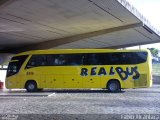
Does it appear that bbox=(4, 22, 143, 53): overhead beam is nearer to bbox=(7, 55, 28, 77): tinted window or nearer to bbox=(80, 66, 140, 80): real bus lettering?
bbox=(80, 66, 140, 80): real bus lettering

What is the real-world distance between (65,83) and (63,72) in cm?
74

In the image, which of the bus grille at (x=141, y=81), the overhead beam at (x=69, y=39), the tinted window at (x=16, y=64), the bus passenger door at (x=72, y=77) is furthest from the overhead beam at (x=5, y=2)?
the overhead beam at (x=69, y=39)

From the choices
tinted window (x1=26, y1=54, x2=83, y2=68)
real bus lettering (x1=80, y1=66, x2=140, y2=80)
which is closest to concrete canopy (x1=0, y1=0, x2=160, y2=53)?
tinted window (x1=26, y1=54, x2=83, y2=68)

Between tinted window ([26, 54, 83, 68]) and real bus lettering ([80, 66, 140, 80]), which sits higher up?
tinted window ([26, 54, 83, 68])

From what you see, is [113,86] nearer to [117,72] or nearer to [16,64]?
[117,72]

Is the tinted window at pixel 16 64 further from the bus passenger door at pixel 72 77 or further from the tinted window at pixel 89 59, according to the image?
the bus passenger door at pixel 72 77

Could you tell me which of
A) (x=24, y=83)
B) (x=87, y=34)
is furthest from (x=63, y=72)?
(x=87, y=34)

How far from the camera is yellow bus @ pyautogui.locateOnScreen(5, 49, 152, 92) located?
65.0 feet

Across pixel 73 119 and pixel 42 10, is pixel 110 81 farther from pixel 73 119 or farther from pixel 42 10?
pixel 73 119

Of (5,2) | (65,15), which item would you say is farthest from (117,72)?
(5,2)

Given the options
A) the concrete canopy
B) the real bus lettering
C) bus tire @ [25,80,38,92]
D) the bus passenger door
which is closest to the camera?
the concrete canopy

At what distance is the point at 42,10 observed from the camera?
17.5 m

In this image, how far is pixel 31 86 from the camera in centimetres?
2105

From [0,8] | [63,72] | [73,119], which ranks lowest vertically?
[73,119]
